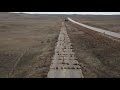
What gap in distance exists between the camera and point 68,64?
16719mm

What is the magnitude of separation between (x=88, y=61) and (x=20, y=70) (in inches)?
248
